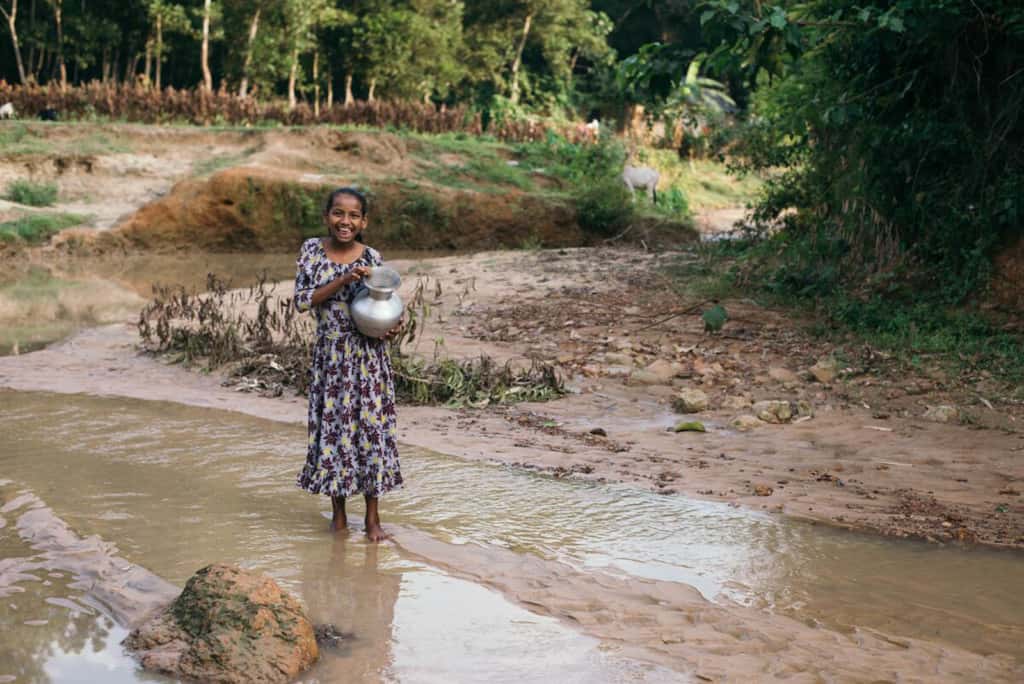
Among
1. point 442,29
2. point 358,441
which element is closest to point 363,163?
point 442,29

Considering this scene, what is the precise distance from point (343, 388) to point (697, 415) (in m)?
3.02

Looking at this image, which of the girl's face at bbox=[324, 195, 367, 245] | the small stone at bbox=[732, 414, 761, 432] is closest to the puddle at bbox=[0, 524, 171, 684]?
the girl's face at bbox=[324, 195, 367, 245]

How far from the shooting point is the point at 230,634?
10.9 ft

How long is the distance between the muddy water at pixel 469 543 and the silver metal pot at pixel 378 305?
94 cm

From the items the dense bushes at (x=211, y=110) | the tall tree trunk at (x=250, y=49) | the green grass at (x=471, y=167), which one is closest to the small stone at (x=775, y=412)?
the green grass at (x=471, y=167)

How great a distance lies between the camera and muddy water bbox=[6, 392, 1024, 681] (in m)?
3.64

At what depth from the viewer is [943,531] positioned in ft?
15.6

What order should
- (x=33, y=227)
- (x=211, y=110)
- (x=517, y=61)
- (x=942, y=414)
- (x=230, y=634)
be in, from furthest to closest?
(x=517, y=61), (x=211, y=110), (x=33, y=227), (x=942, y=414), (x=230, y=634)

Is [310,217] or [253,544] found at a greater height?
[310,217]

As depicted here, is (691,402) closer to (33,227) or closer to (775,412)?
(775,412)

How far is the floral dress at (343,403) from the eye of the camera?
4.49 meters

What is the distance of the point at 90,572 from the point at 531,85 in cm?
3280

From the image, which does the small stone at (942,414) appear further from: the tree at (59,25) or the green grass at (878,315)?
the tree at (59,25)

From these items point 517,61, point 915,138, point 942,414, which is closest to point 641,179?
point 517,61
